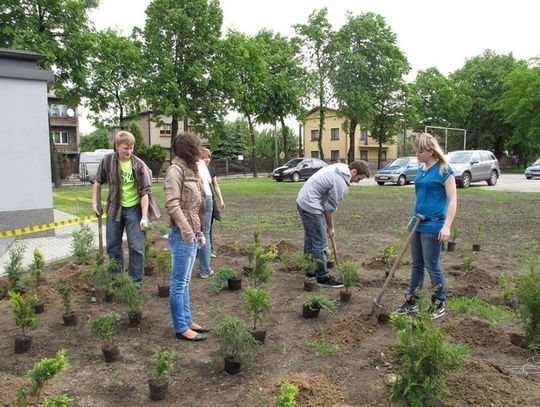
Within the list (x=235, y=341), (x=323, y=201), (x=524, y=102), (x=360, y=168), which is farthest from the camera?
(x=524, y=102)

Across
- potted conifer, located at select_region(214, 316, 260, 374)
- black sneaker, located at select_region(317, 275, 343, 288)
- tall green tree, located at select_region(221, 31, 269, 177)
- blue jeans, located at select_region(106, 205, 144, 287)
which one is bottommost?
black sneaker, located at select_region(317, 275, 343, 288)

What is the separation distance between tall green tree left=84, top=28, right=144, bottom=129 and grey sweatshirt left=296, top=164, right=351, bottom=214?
26.5 metres

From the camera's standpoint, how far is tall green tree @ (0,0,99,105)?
75.9ft

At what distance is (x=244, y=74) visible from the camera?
35094mm

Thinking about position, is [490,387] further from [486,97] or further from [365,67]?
[486,97]

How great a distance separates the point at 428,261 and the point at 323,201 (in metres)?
1.63

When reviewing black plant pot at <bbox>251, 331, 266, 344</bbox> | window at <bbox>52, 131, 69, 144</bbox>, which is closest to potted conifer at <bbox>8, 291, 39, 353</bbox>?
black plant pot at <bbox>251, 331, 266, 344</bbox>

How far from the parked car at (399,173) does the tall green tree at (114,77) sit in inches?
639

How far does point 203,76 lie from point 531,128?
32.4 meters

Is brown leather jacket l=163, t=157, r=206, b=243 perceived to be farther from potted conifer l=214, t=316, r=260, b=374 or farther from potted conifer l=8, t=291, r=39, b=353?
potted conifer l=8, t=291, r=39, b=353

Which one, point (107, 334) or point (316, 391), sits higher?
point (107, 334)

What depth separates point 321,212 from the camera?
5734 millimetres

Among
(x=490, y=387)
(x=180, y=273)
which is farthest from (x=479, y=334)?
(x=180, y=273)

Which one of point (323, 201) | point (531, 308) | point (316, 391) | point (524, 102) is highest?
point (524, 102)
